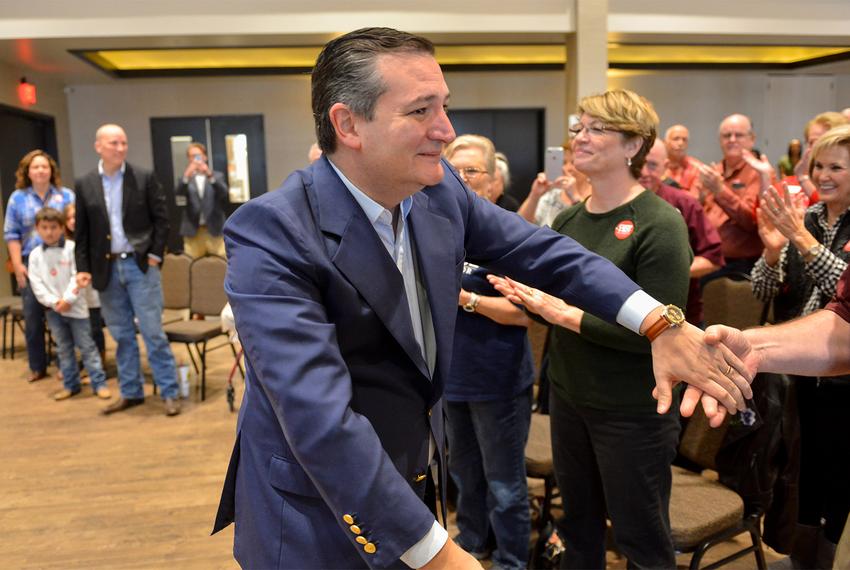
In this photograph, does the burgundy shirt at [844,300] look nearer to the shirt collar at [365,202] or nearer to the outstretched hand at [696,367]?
the outstretched hand at [696,367]

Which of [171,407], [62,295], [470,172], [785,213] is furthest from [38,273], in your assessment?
[785,213]

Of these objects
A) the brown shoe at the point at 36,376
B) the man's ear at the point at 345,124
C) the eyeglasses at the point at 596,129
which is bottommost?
the brown shoe at the point at 36,376

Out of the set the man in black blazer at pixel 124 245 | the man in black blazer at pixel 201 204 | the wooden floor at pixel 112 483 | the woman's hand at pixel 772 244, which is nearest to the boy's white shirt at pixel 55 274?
the man in black blazer at pixel 124 245

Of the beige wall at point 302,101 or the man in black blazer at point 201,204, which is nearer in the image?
the man in black blazer at point 201,204

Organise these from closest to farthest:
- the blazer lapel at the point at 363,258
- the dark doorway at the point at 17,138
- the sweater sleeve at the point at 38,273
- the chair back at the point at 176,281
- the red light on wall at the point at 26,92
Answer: the blazer lapel at the point at 363,258, the sweater sleeve at the point at 38,273, the chair back at the point at 176,281, the red light on wall at the point at 26,92, the dark doorway at the point at 17,138

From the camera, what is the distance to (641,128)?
2080 millimetres

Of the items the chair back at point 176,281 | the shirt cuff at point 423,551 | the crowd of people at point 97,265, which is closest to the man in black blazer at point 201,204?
the chair back at point 176,281

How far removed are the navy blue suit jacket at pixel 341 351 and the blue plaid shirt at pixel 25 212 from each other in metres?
5.30

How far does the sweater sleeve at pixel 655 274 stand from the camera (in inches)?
74.0

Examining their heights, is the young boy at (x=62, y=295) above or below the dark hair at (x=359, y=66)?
below

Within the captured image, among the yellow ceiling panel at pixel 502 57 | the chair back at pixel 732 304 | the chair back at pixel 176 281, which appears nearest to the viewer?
the chair back at pixel 732 304

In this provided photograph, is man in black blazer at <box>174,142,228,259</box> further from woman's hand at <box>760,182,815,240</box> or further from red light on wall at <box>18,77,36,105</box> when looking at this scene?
woman's hand at <box>760,182,815,240</box>

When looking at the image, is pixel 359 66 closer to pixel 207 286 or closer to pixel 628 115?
pixel 628 115

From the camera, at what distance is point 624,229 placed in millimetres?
1965
